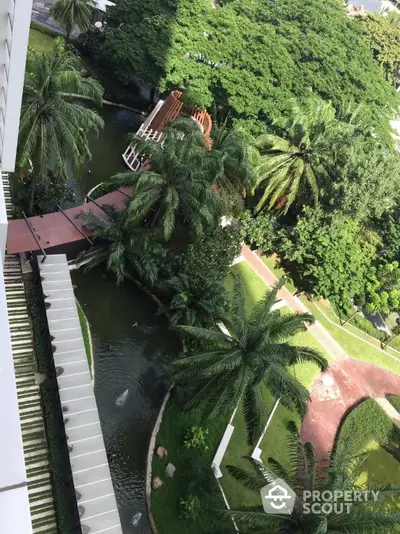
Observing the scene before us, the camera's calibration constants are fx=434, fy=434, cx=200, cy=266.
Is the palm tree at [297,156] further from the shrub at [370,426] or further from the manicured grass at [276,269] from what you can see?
the shrub at [370,426]

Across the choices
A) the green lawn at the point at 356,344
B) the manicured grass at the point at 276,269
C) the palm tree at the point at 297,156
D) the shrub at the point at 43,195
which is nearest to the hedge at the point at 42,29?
the shrub at the point at 43,195

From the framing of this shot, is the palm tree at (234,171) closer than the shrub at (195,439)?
No

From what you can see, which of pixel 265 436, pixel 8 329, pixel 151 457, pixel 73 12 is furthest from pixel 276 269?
pixel 73 12

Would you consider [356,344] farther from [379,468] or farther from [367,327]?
[379,468]

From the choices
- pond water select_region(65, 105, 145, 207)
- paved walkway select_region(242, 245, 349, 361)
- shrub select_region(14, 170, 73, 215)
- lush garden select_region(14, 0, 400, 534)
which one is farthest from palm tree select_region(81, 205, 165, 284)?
paved walkway select_region(242, 245, 349, 361)

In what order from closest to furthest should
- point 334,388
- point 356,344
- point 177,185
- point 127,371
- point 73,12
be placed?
point 127,371
point 177,185
point 334,388
point 356,344
point 73,12

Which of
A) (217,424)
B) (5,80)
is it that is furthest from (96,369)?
(5,80)
